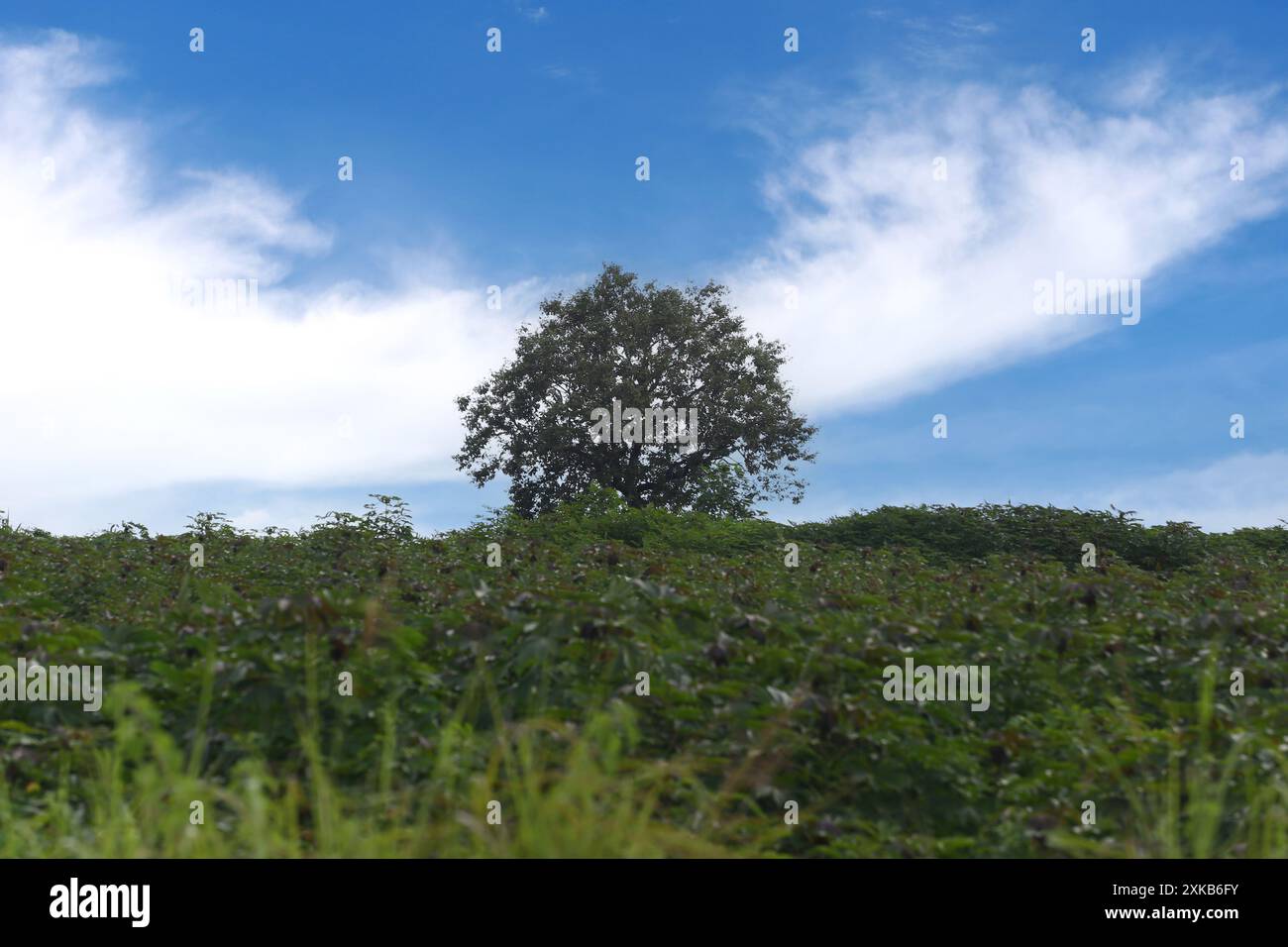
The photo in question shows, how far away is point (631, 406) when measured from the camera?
106ft

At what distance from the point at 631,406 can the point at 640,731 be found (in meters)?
26.9

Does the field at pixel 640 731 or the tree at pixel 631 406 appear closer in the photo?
the field at pixel 640 731

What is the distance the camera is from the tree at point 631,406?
32.8 m

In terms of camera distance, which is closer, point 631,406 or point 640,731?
point 640,731

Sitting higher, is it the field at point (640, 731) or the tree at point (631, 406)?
the tree at point (631, 406)

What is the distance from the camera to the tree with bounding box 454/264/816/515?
32.8 meters

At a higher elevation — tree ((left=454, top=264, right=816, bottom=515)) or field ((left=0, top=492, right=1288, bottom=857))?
tree ((left=454, top=264, right=816, bottom=515))

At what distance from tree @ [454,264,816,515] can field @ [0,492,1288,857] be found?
23890 mm

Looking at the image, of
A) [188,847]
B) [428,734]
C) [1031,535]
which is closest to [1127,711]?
[428,734]

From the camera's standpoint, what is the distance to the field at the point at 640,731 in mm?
4652

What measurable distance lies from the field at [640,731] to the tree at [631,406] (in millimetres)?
23890

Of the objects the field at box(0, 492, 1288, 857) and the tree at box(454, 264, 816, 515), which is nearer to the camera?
the field at box(0, 492, 1288, 857)

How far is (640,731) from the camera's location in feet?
18.7
